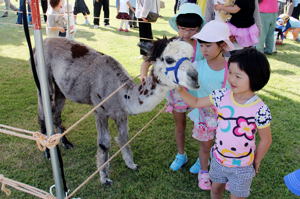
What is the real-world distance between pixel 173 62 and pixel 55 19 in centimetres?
450

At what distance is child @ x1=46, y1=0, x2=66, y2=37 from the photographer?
19.3 ft

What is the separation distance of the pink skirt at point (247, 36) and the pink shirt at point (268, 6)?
379 centimetres

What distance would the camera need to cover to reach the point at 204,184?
288cm

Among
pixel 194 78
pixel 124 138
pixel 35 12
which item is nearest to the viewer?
pixel 35 12

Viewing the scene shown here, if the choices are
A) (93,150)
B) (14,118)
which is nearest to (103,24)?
(14,118)

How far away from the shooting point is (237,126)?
1907mm

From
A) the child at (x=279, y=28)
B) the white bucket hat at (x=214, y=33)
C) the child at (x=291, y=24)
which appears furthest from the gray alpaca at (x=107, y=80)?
the child at (x=291, y=24)

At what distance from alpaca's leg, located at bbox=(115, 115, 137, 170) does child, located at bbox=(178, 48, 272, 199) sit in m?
1.10

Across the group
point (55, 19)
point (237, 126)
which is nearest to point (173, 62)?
point (237, 126)

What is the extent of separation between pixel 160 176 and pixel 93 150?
94 centimetres

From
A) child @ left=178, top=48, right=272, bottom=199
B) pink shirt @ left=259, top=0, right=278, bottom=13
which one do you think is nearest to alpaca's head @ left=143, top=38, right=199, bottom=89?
child @ left=178, top=48, right=272, bottom=199

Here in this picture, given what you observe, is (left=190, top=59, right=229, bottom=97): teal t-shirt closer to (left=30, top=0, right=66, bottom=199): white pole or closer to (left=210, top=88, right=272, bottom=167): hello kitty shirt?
(left=210, top=88, right=272, bottom=167): hello kitty shirt

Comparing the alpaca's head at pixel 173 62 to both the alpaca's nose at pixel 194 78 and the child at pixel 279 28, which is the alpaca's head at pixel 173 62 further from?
the child at pixel 279 28

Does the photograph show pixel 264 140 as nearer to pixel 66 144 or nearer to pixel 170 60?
pixel 170 60
